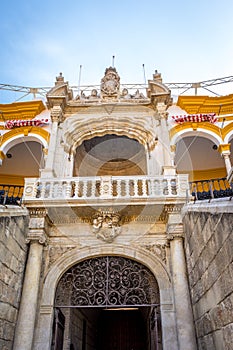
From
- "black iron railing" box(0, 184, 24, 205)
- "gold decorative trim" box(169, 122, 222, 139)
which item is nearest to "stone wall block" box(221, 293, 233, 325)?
"black iron railing" box(0, 184, 24, 205)

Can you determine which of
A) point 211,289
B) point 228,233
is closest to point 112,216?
point 211,289

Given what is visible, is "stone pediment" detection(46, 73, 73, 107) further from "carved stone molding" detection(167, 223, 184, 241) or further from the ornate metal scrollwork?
"carved stone molding" detection(167, 223, 184, 241)

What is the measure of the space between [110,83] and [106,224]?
542 cm

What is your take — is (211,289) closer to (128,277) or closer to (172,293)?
(172,293)

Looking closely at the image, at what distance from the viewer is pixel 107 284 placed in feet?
21.1

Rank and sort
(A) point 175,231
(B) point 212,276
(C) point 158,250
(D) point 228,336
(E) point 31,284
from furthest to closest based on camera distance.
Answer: (C) point 158,250, (A) point 175,231, (E) point 31,284, (B) point 212,276, (D) point 228,336

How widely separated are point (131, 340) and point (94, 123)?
27.6ft

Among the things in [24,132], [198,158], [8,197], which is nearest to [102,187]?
[8,197]

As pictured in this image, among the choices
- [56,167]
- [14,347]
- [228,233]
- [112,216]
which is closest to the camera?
[228,233]

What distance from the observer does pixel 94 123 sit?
9.30m

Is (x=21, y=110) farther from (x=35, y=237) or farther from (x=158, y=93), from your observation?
(x=35, y=237)

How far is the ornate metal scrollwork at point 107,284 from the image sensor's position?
639 cm

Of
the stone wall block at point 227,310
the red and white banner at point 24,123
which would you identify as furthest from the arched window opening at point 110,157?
the stone wall block at point 227,310

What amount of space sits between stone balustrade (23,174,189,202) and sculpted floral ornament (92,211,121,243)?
45cm
